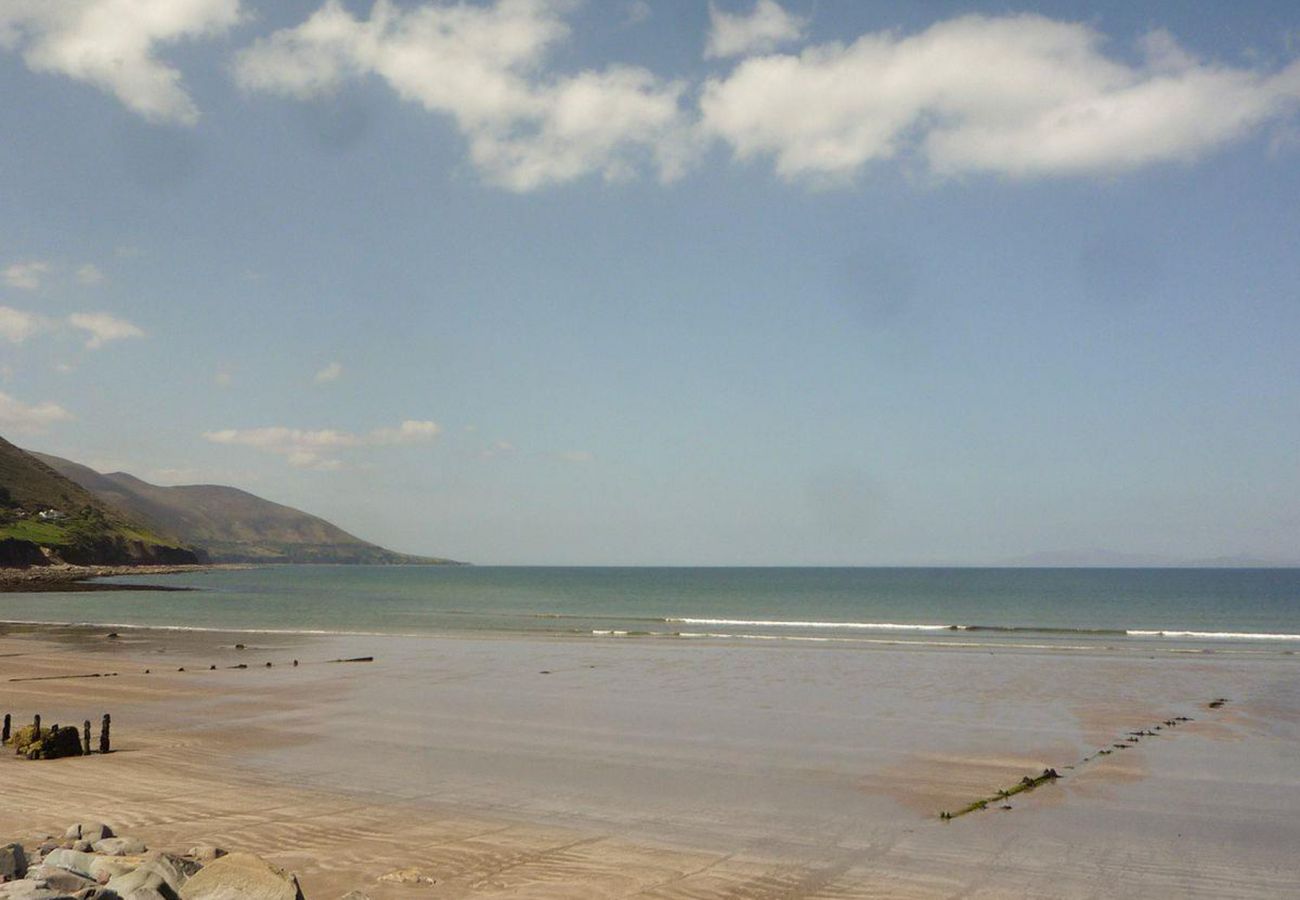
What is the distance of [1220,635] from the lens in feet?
215

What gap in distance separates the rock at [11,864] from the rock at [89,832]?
2147mm

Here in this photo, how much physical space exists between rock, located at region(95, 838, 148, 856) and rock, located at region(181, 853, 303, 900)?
95.5 inches

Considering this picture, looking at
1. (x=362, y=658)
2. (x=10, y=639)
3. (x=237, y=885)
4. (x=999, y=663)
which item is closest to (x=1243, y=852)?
(x=237, y=885)

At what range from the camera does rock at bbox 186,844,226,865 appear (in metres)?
12.6

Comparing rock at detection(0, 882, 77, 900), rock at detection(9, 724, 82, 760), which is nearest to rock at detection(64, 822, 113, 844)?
rock at detection(0, 882, 77, 900)

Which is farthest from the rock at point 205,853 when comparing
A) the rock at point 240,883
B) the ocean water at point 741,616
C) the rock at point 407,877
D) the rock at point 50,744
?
the ocean water at point 741,616

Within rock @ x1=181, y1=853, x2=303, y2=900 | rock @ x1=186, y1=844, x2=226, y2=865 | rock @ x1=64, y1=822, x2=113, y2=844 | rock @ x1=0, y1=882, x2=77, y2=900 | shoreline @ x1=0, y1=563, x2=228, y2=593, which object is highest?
rock @ x1=0, y1=882, x2=77, y2=900

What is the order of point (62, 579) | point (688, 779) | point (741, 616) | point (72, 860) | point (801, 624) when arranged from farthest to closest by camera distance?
1. point (62, 579)
2. point (741, 616)
3. point (801, 624)
4. point (688, 779)
5. point (72, 860)

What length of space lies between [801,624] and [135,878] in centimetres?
6790

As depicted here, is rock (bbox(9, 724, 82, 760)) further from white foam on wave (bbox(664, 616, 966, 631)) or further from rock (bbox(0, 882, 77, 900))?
white foam on wave (bbox(664, 616, 966, 631))

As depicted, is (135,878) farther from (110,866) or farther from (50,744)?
(50,744)

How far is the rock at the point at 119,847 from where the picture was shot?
40.2ft

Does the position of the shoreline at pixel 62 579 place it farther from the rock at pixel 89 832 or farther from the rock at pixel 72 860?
the rock at pixel 72 860

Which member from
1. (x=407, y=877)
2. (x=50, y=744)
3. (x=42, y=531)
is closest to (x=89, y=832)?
(x=407, y=877)
